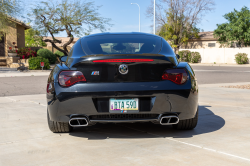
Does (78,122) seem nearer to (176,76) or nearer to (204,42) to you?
(176,76)

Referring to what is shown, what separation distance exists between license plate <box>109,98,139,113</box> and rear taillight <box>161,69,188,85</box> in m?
0.53

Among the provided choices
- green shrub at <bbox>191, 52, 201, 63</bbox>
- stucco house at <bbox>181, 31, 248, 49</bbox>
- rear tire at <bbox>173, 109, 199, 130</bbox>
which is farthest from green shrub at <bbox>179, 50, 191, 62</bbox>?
rear tire at <bbox>173, 109, 199, 130</bbox>

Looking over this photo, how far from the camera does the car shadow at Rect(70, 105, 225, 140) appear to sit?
454 cm

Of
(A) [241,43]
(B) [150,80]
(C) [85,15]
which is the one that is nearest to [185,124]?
(B) [150,80]

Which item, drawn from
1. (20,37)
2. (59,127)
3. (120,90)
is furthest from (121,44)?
(20,37)

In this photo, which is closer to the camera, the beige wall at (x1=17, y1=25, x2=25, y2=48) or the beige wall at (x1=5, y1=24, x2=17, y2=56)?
the beige wall at (x1=5, y1=24, x2=17, y2=56)

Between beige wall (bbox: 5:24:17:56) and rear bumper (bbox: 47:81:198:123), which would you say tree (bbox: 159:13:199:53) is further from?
rear bumper (bbox: 47:81:198:123)

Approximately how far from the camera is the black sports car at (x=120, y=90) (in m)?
4.04

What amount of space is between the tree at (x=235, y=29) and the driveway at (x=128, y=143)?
39684 mm

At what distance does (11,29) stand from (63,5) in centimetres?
556

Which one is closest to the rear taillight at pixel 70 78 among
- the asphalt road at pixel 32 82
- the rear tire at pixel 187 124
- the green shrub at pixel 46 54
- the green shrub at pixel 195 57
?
the rear tire at pixel 187 124

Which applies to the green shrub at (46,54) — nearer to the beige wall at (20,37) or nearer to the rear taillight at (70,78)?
the beige wall at (20,37)

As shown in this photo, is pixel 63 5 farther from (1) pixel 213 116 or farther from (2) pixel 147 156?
(2) pixel 147 156

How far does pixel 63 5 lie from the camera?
1239 inches
